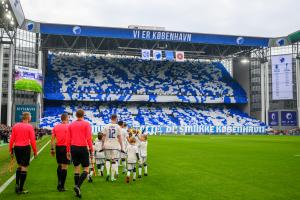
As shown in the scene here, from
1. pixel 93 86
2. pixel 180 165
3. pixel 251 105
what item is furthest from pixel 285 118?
pixel 180 165

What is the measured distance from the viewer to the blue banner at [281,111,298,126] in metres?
71.9

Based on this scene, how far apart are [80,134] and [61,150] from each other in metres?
1.40

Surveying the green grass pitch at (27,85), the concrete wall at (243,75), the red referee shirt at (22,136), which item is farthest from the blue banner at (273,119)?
the red referee shirt at (22,136)

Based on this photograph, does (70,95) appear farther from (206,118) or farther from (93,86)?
(206,118)

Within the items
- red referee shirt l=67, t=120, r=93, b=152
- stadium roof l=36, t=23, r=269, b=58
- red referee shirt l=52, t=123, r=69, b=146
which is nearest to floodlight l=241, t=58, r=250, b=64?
stadium roof l=36, t=23, r=269, b=58

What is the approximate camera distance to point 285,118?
239 feet

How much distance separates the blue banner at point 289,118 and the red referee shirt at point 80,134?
67.6 meters

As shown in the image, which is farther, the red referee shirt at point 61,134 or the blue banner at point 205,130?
the blue banner at point 205,130

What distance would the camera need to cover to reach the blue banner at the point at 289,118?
71938 millimetres

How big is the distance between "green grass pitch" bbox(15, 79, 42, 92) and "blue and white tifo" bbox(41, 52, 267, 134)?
14.5 meters

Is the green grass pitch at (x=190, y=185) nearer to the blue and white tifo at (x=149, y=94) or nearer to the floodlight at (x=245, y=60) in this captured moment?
the blue and white tifo at (x=149, y=94)

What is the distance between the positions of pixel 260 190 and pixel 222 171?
4.77 meters

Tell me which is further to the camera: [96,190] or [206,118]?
[206,118]

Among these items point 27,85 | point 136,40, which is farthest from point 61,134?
point 136,40
